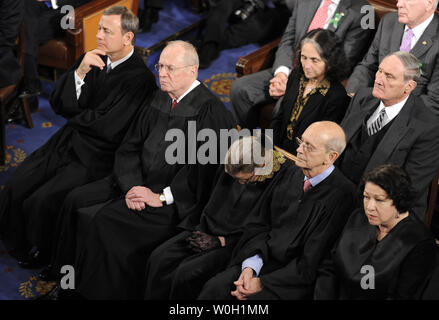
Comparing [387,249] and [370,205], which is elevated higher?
[370,205]

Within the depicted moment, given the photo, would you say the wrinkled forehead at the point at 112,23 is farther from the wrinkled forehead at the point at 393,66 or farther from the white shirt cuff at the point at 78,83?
the wrinkled forehead at the point at 393,66

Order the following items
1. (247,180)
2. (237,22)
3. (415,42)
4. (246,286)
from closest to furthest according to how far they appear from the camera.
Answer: (246,286) < (247,180) < (415,42) < (237,22)

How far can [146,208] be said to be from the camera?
156 inches

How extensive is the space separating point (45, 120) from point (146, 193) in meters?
2.09

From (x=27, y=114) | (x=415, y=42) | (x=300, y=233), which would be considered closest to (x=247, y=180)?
(x=300, y=233)

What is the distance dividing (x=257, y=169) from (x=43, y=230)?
146 cm

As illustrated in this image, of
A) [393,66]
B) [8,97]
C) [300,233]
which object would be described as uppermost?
[393,66]

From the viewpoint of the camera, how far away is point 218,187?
375 cm

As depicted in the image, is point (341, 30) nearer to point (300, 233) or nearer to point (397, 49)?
point (397, 49)

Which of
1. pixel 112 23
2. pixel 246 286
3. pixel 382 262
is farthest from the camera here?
pixel 112 23

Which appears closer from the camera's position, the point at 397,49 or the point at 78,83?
A: the point at 78,83

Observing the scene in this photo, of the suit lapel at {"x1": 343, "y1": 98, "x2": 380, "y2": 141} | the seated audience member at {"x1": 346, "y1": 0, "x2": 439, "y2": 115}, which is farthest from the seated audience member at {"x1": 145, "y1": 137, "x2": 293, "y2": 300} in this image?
the seated audience member at {"x1": 346, "y1": 0, "x2": 439, "y2": 115}

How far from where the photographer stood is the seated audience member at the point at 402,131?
376 cm

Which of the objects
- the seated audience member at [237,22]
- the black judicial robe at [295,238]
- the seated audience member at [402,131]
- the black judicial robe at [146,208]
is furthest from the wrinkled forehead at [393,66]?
the seated audience member at [237,22]
